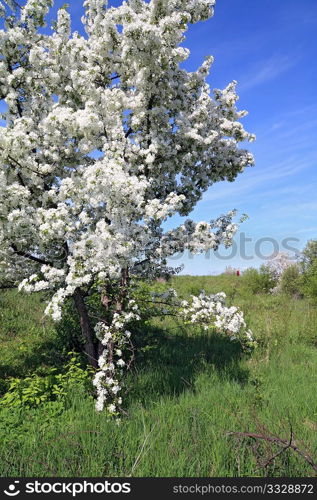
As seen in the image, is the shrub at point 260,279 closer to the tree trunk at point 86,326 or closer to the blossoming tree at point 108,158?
the blossoming tree at point 108,158

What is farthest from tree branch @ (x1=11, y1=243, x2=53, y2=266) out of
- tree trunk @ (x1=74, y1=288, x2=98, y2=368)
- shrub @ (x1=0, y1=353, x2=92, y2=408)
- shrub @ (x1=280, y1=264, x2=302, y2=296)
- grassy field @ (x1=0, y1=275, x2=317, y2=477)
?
shrub @ (x1=280, y1=264, x2=302, y2=296)

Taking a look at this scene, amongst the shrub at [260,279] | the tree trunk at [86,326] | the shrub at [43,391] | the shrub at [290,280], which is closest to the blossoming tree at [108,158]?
the tree trunk at [86,326]

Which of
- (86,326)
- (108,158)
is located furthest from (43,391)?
(108,158)

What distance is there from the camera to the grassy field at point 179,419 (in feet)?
18.8

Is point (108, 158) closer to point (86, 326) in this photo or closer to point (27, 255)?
point (27, 255)

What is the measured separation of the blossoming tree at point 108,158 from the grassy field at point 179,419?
3.64ft

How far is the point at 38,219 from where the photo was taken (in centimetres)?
867

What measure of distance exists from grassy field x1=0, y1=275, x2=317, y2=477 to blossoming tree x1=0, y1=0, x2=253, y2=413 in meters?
1.11

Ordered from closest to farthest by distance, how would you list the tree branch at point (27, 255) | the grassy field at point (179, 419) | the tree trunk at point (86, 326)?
the grassy field at point (179, 419), the tree branch at point (27, 255), the tree trunk at point (86, 326)

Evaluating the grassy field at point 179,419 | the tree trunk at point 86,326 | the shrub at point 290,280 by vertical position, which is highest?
the shrub at point 290,280

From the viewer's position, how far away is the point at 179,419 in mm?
7293

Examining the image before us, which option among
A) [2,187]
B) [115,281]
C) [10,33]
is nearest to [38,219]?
[2,187]

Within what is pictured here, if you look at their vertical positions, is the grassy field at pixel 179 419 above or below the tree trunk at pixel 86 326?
below

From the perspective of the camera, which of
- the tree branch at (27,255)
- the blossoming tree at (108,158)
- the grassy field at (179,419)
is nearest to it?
the grassy field at (179,419)
